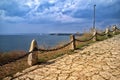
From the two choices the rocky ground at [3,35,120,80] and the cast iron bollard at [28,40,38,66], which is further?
the cast iron bollard at [28,40,38,66]

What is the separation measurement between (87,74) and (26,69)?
2.63m

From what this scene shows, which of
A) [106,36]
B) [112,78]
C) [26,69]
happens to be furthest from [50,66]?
[106,36]

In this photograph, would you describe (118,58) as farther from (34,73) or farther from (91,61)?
(34,73)

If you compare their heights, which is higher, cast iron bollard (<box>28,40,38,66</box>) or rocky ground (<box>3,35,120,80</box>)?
cast iron bollard (<box>28,40,38,66</box>)

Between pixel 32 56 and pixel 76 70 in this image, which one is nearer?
pixel 76 70

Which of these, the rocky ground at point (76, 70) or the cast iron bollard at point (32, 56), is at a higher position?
the cast iron bollard at point (32, 56)

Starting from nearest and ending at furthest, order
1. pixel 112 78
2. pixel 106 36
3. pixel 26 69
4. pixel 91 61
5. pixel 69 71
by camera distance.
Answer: pixel 112 78 < pixel 69 71 < pixel 26 69 < pixel 91 61 < pixel 106 36

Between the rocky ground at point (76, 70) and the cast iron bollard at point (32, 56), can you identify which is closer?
the rocky ground at point (76, 70)

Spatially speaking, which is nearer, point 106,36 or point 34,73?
point 34,73

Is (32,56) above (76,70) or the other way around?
above

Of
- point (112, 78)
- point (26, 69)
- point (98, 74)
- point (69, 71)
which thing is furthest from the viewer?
point (26, 69)

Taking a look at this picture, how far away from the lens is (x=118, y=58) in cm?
893

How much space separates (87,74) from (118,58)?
3.00m

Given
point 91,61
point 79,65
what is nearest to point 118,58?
point 91,61
